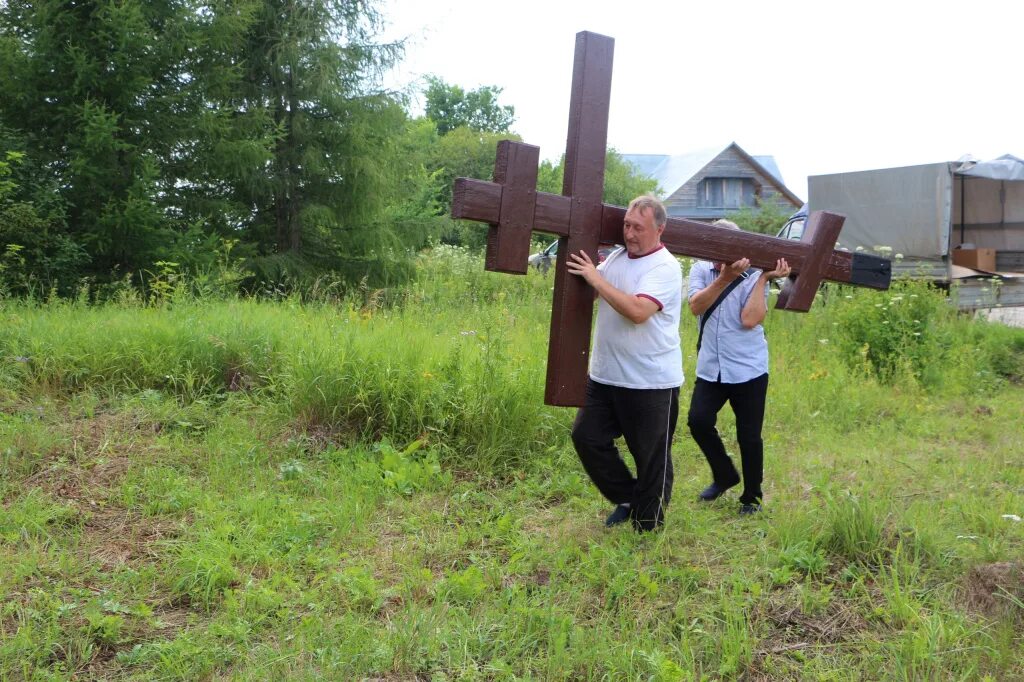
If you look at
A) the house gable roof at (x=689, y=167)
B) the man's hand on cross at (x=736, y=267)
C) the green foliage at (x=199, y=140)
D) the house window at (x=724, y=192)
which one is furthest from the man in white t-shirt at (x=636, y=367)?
the house window at (x=724, y=192)

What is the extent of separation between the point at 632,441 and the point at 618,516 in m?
0.57

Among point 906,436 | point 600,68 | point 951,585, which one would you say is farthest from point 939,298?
point 600,68

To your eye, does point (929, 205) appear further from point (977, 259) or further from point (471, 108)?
point (471, 108)

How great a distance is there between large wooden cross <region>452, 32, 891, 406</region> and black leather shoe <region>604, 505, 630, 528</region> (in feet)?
3.38

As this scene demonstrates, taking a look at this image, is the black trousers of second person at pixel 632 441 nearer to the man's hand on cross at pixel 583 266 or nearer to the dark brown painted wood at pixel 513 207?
the man's hand on cross at pixel 583 266

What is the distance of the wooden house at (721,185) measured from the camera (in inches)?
1660

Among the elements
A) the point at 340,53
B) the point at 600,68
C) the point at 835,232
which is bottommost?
the point at 835,232

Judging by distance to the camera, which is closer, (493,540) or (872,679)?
(872,679)

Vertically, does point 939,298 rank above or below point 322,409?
above

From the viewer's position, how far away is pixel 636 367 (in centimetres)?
410

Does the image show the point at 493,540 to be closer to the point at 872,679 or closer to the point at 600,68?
the point at 872,679

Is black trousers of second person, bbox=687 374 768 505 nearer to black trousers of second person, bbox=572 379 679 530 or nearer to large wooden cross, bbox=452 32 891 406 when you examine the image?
black trousers of second person, bbox=572 379 679 530

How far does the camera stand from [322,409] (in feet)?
19.3

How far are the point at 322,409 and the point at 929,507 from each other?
379 centimetres
